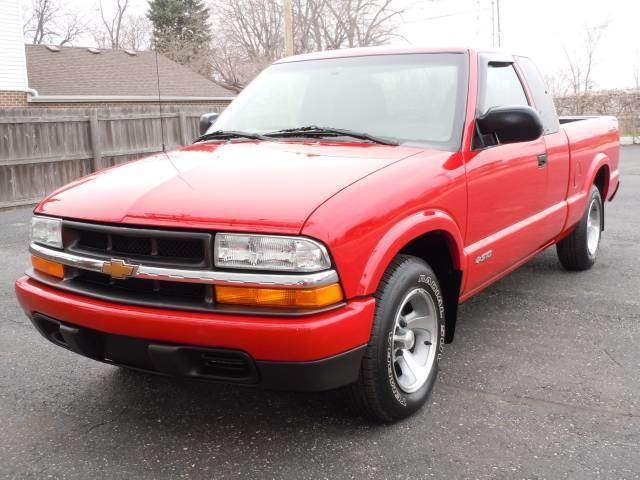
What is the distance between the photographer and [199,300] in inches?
102

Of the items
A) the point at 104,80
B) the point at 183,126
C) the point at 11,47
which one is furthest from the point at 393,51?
the point at 104,80

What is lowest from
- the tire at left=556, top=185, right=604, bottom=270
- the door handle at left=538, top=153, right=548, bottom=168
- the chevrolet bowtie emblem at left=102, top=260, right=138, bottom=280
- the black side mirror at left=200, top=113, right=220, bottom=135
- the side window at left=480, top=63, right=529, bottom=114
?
the tire at left=556, top=185, right=604, bottom=270

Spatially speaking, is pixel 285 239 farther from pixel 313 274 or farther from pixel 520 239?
pixel 520 239

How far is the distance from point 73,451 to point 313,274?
4.52 ft

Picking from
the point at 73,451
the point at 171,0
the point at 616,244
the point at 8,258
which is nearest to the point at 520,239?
the point at 73,451

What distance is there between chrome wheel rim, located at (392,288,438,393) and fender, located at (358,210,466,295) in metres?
0.27

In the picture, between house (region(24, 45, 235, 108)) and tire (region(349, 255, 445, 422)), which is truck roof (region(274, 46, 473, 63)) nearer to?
tire (region(349, 255, 445, 422))

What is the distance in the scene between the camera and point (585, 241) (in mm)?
5594

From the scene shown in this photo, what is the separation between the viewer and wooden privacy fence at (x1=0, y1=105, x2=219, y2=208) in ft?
38.2

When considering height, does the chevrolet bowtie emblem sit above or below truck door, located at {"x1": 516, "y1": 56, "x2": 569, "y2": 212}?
below

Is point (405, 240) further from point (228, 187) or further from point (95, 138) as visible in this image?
point (95, 138)

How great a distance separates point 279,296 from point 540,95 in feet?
10.6

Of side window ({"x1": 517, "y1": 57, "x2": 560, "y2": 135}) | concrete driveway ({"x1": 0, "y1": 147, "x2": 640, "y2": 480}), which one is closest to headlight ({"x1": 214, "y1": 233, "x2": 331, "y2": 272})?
concrete driveway ({"x1": 0, "y1": 147, "x2": 640, "y2": 480})

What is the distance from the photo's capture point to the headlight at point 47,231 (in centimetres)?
298
